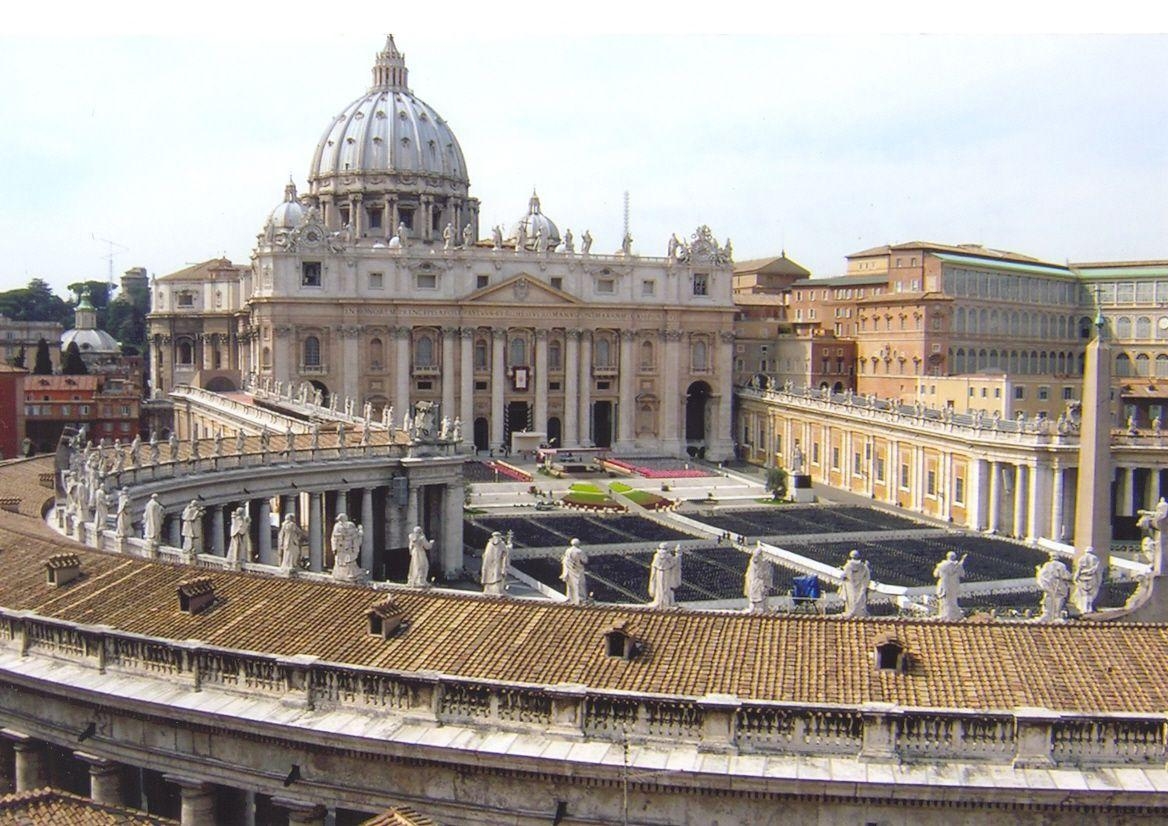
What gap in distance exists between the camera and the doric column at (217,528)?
4550 cm

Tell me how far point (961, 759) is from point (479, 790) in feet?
20.8

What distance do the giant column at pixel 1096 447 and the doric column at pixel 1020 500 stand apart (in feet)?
92.4

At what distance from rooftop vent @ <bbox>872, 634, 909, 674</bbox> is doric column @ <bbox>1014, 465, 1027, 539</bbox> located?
4725 cm

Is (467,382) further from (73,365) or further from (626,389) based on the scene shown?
(73,365)

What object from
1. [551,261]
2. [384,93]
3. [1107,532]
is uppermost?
[384,93]

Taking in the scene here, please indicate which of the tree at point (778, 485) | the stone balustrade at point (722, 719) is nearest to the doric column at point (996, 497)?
the tree at point (778, 485)

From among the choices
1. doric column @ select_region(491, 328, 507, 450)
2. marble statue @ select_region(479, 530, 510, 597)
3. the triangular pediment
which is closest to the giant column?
marble statue @ select_region(479, 530, 510, 597)

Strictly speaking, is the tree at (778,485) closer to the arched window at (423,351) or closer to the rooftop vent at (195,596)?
the arched window at (423,351)

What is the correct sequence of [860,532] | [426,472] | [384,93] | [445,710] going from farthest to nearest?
[384,93], [860,532], [426,472], [445,710]

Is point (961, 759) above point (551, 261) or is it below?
below

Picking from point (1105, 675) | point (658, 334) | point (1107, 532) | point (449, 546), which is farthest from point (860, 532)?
point (1105, 675)

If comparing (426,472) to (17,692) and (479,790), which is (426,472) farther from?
(479,790)

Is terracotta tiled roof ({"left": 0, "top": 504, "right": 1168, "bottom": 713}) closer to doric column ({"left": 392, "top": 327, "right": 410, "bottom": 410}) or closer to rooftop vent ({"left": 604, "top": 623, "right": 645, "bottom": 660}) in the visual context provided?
rooftop vent ({"left": 604, "top": 623, "right": 645, "bottom": 660})

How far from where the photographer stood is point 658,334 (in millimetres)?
100188
